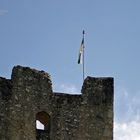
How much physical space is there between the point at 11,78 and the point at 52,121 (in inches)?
87.2

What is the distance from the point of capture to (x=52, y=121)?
32.0 m

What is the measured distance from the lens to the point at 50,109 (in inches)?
1262

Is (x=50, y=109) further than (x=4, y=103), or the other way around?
(x=50, y=109)

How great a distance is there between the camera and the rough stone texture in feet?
103

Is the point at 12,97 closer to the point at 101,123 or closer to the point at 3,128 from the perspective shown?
the point at 3,128

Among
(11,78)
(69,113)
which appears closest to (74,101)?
(69,113)

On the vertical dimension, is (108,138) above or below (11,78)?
below

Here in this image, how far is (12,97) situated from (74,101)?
8.15 feet

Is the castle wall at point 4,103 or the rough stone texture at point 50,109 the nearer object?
the castle wall at point 4,103

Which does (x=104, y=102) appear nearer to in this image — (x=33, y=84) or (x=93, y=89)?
(x=93, y=89)

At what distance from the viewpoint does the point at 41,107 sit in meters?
31.9

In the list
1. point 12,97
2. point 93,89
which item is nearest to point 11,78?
point 12,97

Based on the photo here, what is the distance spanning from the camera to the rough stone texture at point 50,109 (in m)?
31.3

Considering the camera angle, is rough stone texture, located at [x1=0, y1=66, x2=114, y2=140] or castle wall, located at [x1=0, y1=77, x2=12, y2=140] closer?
castle wall, located at [x1=0, y1=77, x2=12, y2=140]
